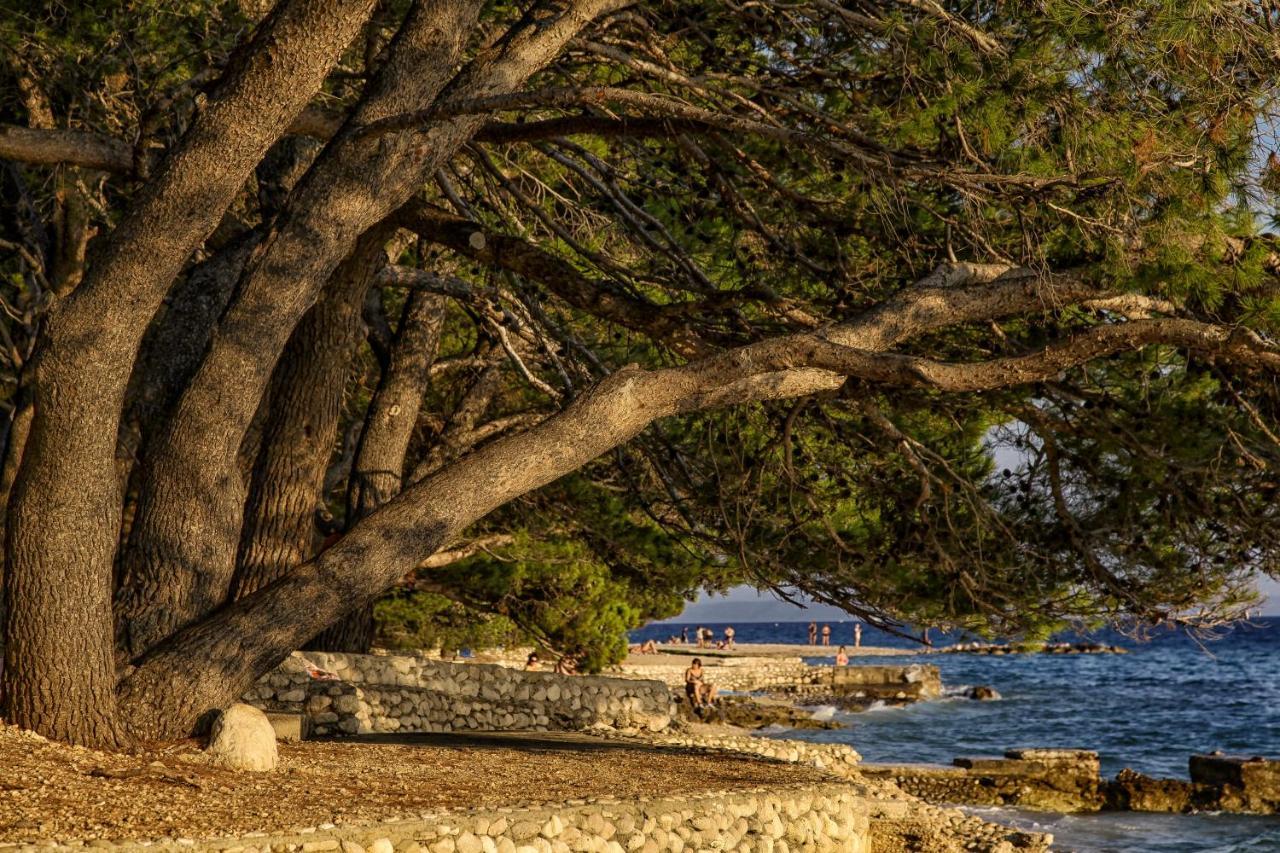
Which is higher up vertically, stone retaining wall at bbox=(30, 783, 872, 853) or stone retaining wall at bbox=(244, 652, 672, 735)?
stone retaining wall at bbox=(244, 652, 672, 735)

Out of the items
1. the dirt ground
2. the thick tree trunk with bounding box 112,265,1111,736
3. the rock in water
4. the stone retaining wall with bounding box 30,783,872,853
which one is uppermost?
the thick tree trunk with bounding box 112,265,1111,736

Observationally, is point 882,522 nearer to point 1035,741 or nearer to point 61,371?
point 61,371

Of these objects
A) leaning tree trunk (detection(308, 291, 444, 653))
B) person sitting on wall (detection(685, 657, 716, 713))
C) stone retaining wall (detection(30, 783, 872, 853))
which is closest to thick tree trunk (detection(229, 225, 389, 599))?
leaning tree trunk (detection(308, 291, 444, 653))

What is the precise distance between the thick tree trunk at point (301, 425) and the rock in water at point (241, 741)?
1482mm

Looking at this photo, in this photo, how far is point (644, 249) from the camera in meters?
9.72

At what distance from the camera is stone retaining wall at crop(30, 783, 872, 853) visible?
595 cm

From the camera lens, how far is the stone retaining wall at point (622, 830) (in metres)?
5.95

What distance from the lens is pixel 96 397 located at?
21.8ft

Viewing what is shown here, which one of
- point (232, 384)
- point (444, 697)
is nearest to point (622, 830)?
point (232, 384)

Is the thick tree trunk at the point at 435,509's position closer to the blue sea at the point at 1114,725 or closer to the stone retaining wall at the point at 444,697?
the blue sea at the point at 1114,725

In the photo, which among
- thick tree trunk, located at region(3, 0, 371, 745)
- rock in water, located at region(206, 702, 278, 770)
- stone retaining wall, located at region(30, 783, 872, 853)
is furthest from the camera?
rock in water, located at region(206, 702, 278, 770)

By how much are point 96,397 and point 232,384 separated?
2.58 feet

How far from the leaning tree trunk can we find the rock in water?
3209 millimetres

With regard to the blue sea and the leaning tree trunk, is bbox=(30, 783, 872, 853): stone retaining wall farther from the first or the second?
the leaning tree trunk
